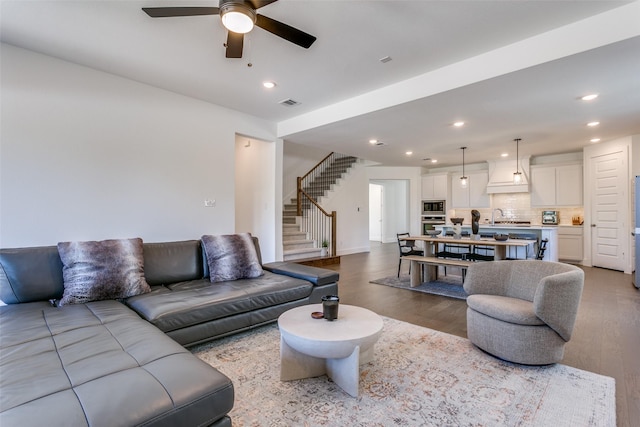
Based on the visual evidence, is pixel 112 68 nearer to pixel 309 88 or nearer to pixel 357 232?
pixel 309 88

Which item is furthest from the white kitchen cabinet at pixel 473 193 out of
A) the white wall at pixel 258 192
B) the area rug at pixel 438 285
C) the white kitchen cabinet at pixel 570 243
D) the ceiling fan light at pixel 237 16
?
the ceiling fan light at pixel 237 16

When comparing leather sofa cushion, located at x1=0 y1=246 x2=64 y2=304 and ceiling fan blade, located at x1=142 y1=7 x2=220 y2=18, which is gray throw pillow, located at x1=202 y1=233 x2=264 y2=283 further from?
ceiling fan blade, located at x1=142 y1=7 x2=220 y2=18

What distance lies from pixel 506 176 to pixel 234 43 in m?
7.75

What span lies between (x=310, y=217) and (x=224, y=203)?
3.20 m

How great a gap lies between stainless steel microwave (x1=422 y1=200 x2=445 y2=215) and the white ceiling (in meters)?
4.30

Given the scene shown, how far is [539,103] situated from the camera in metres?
3.95

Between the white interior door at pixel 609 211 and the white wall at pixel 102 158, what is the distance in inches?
288

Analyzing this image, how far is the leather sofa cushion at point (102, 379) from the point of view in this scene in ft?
3.63

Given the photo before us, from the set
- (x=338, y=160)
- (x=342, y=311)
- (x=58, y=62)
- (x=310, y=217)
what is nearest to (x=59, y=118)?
(x=58, y=62)

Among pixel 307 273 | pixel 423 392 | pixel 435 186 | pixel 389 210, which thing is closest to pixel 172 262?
pixel 307 273

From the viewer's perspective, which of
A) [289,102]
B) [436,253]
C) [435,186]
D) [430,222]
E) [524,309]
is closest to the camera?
[524,309]

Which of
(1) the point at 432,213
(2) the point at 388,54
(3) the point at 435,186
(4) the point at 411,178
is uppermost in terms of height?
(2) the point at 388,54

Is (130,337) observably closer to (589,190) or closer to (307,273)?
(307,273)

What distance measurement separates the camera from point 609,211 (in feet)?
19.8
